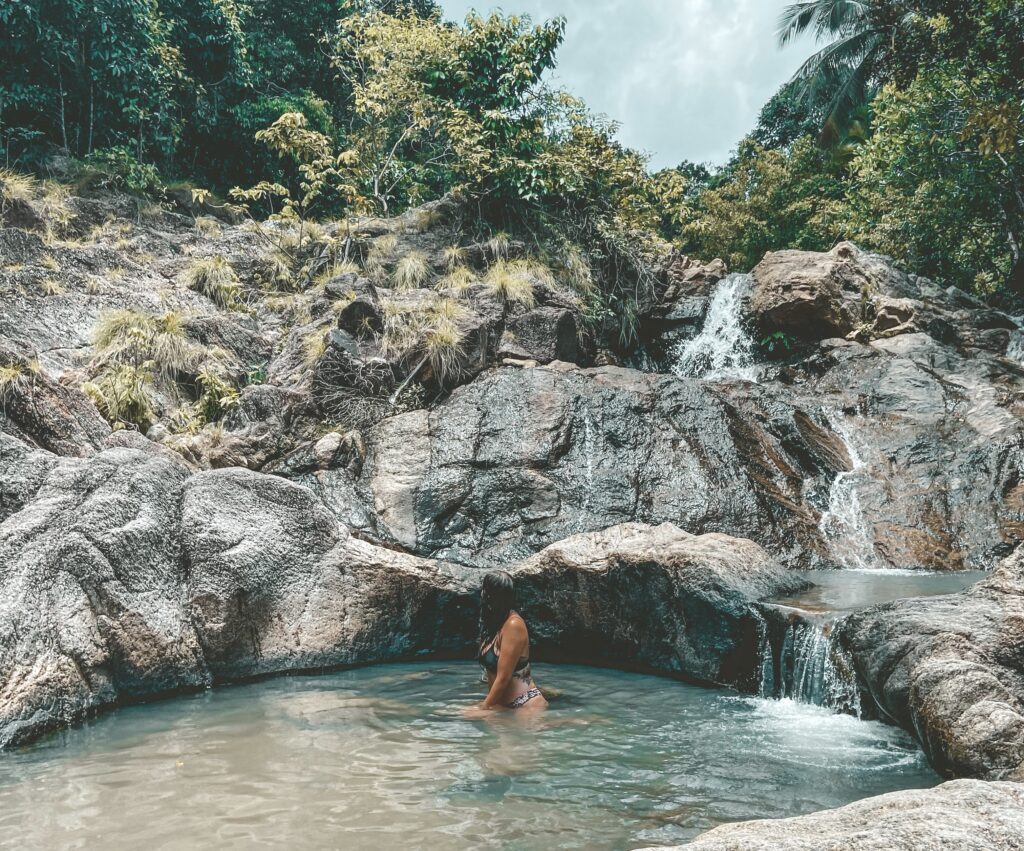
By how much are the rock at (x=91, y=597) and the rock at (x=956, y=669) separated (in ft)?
16.2

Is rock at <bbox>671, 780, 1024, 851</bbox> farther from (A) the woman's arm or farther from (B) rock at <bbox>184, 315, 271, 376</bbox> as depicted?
(B) rock at <bbox>184, 315, 271, 376</bbox>

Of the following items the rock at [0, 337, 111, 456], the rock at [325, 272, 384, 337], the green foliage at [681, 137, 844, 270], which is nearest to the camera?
the rock at [0, 337, 111, 456]

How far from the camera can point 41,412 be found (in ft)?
27.6

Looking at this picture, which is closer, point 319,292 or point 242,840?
point 242,840

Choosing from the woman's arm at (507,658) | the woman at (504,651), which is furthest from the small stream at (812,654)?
the woman's arm at (507,658)

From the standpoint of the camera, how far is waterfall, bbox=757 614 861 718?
5.46 meters

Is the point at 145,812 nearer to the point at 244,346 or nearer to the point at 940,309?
the point at 244,346

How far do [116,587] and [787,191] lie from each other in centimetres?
2353

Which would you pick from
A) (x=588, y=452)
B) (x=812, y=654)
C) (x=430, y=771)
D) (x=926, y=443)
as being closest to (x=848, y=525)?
(x=926, y=443)

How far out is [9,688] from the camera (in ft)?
16.4

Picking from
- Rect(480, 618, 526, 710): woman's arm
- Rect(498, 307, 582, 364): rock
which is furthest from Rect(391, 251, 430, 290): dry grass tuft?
Rect(480, 618, 526, 710): woman's arm

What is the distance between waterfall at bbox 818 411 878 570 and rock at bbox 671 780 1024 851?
23.8 feet

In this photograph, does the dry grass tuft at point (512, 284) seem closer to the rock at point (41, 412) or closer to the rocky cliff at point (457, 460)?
the rocky cliff at point (457, 460)

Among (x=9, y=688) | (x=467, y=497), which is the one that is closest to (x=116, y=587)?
(x=9, y=688)
